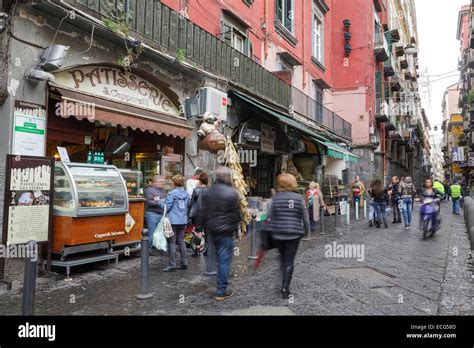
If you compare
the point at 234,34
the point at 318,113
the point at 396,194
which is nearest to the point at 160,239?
the point at 234,34

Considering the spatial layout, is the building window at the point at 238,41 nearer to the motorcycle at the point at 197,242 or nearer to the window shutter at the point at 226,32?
the window shutter at the point at 226,32

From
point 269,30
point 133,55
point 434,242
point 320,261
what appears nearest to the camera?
point 320,261

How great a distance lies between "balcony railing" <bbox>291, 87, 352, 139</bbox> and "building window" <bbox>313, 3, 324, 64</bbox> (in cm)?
325

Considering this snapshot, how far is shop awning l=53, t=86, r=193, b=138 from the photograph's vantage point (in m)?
6.91

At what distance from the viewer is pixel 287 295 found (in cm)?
538

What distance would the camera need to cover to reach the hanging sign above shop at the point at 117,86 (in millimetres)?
7511

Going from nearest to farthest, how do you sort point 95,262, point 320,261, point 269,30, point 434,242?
1. point 95,262
2. point 320,261
3. point 434,242
4. point 269,30

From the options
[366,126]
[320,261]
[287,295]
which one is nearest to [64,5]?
[287,295]

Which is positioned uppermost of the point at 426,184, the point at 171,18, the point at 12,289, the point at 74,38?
the point at 171,18

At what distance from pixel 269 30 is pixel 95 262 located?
12.4m

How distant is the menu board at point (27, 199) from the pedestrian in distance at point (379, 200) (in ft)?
33.2

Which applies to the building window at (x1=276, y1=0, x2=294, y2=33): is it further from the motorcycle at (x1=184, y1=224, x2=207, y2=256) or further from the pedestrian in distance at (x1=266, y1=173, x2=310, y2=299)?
the pedestrian in distance at (x1=266, y1=173, x2=310, y2=299)

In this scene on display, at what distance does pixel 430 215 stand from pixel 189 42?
7855 millimetres

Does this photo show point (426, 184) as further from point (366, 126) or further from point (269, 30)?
point (366, 126)
